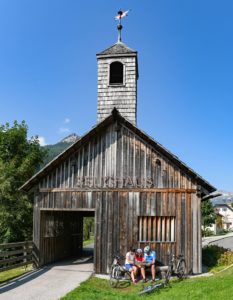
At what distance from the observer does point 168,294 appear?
38.3ft

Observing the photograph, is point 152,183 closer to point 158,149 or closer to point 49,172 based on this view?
point 158,149

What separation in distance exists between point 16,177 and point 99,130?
11.2 meters

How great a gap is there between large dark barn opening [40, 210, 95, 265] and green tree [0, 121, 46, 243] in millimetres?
3438

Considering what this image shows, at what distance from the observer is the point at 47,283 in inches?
528

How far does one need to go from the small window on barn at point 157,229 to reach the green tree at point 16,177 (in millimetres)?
10911

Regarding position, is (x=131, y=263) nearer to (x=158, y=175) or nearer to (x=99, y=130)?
(x=158, y=175)

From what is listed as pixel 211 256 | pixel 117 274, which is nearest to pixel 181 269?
pixel 117 274

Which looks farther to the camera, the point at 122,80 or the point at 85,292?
the point at 122,80

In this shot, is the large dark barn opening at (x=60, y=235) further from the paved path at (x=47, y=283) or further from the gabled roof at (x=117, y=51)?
the gabled roof at (x=117, y=51)

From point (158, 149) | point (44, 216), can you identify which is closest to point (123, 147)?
point (158, 149)

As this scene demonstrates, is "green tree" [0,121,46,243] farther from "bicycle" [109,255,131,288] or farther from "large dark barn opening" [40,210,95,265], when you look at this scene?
"bicycle" [109,255,131,288]

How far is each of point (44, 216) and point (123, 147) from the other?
5.15 meters

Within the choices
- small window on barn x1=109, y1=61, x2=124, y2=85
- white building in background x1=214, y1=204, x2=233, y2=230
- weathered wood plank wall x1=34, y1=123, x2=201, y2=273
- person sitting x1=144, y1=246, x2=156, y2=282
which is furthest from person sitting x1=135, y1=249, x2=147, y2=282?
white building in background x1=214, y1=204, x2=233, y2=230

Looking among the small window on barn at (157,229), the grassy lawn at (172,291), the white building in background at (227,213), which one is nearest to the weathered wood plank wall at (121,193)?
the small window on barn at (157,229)
